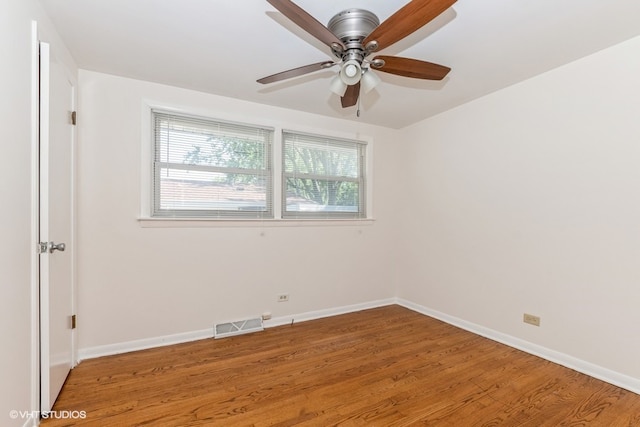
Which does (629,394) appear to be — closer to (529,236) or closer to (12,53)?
(529,236)

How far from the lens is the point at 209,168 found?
3.01 metres

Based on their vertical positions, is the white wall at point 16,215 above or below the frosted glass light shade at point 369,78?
below

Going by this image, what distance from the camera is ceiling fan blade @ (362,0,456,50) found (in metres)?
1.29

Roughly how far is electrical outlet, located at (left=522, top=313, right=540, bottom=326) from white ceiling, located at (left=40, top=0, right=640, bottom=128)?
2145 millimetres

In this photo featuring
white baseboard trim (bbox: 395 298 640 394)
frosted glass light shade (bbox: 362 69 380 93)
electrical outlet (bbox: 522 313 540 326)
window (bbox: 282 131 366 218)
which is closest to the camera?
frosted glass light shade (bbox: 362 69 380 93)

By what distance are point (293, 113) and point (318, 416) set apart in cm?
292

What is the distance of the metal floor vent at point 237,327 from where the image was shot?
9.72 feet

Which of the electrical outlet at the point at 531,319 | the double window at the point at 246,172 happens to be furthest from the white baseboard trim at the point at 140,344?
the electrical outlet at the point at 531,319

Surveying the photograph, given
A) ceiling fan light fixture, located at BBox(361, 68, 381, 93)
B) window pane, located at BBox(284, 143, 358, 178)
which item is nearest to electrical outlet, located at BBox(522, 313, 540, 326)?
window pane, located at BBox(284, 143, 358, 178)

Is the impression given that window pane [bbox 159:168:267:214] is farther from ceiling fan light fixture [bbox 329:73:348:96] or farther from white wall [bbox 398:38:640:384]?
white wall [bbox 398:38:640:384]

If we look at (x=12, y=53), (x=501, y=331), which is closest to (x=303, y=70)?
(x=12, y=53)

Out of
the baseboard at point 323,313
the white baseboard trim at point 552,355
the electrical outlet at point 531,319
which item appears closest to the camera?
the white baseboard trim at point 552,355

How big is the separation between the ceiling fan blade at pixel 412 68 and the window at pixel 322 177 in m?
1.74

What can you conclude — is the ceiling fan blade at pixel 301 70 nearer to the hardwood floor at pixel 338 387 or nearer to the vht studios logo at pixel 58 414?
the hardwood floor at pixel 338 387
